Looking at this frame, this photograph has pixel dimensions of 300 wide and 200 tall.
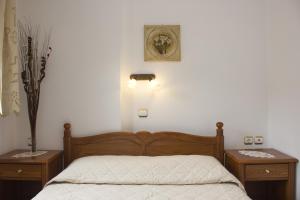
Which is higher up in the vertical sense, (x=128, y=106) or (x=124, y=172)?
(x=128, y=106)

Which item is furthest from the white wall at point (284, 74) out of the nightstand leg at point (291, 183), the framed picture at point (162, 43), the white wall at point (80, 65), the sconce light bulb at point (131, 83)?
the white wall at point (80, 65)

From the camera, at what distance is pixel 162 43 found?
275 centimetres

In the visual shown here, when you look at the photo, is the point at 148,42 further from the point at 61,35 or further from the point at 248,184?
the point at 248,184

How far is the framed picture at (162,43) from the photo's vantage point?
2760mm

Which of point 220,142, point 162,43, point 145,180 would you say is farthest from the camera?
point 162,43

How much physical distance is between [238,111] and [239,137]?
0.87 ft

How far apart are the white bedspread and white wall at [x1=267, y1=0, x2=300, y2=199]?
76cm

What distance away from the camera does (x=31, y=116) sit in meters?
2.56

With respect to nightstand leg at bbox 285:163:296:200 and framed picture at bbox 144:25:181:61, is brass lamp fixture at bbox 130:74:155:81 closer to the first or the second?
framed picture at bbox 144:25:181:61

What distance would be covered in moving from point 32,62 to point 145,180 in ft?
5.10

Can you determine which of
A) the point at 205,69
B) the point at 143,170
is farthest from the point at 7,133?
the point at 205,69

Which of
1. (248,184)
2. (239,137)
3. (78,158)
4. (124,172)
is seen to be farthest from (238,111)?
(78,158)

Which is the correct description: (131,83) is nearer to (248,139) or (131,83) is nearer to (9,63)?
(9,63)

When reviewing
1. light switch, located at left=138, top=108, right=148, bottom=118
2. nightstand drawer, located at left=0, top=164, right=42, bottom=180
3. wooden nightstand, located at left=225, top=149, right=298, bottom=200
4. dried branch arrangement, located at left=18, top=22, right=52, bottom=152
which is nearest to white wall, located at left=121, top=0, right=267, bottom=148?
light switch, located at left=138, top=108, right=148, bottom=118
